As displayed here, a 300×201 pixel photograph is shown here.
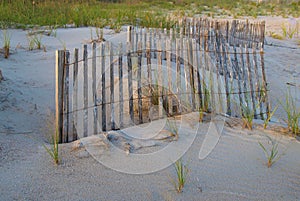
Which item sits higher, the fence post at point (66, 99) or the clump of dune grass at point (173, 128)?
the fence post at point (66, 99)

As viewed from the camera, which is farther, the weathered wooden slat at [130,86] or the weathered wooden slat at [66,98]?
the weathered wooden slat at [130,86]

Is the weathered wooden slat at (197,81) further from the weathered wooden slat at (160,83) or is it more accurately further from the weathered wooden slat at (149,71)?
the weathered wooden slat at (149,71)

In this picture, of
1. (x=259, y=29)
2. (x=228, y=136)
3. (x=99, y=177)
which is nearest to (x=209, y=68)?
(x=228, y=136)

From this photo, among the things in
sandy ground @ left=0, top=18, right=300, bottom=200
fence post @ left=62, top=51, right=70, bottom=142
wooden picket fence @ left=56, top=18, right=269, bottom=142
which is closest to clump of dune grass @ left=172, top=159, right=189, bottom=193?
sandy ground @ left=0, top=18, right=300, bottom=200

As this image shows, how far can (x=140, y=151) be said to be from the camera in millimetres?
2859

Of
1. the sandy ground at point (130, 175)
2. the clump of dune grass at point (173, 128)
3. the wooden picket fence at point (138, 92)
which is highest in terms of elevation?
the wooden picket fence at point (138, 92)

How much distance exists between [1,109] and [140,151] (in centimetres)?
176

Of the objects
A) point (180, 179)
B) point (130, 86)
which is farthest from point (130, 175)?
point (130, 86)

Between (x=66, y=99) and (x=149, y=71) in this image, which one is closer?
(x=66, y=99)

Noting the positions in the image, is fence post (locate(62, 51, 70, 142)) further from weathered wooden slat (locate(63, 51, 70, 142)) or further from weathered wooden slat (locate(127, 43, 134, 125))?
weathered wooden slat (locate(127, 43, 134, 125))

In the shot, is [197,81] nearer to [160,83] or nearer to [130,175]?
[160,83]

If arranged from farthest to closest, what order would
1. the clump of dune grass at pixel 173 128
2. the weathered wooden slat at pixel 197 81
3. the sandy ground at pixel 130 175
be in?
1. the weathered wooden slat at pixel 197 81
2. the clump of dune grass at pixel 173 128
3. the sandy ground at pixel 130 175

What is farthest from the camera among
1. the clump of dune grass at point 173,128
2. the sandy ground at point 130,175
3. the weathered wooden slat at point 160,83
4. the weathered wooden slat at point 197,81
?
the weathered wooden slat at point 197,81

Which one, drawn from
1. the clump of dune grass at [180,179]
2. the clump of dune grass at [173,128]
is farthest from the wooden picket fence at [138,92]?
the clump of dune grass at [180,179]
